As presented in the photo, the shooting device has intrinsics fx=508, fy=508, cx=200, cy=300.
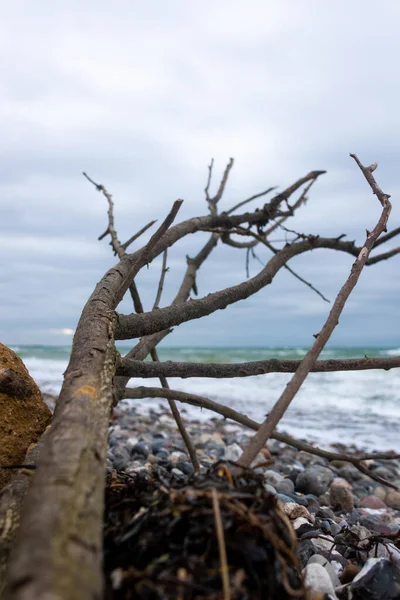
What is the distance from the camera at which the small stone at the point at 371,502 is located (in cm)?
520

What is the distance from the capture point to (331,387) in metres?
17.7

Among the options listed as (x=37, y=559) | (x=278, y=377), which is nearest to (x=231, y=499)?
(x=37, y=559)

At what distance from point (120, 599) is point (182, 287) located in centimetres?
340

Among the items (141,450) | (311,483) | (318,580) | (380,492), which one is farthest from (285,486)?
(318,580)

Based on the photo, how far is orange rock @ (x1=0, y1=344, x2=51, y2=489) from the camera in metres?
2.18

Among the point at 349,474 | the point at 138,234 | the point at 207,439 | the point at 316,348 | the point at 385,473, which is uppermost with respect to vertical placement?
the point at 138,234

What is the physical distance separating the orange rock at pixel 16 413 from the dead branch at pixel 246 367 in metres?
0.44

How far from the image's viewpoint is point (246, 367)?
2566mm

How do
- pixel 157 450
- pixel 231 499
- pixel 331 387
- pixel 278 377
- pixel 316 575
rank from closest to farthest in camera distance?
pixel 231 499
pixel 316 575
pixel 157 450
pixel 331 387
pixel 278 377

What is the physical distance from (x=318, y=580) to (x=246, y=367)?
3.25 ft

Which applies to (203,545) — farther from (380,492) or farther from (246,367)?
(380,492)

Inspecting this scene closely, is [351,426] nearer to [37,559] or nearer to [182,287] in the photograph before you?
[182,287]

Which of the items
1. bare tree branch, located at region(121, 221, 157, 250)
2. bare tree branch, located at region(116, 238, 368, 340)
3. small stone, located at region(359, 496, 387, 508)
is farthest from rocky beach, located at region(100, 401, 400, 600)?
bare tree branch, located at region(121, 221, 157, 250)

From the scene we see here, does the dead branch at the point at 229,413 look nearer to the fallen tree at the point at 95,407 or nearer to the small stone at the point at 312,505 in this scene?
the fallen tree at the point at 95,407
